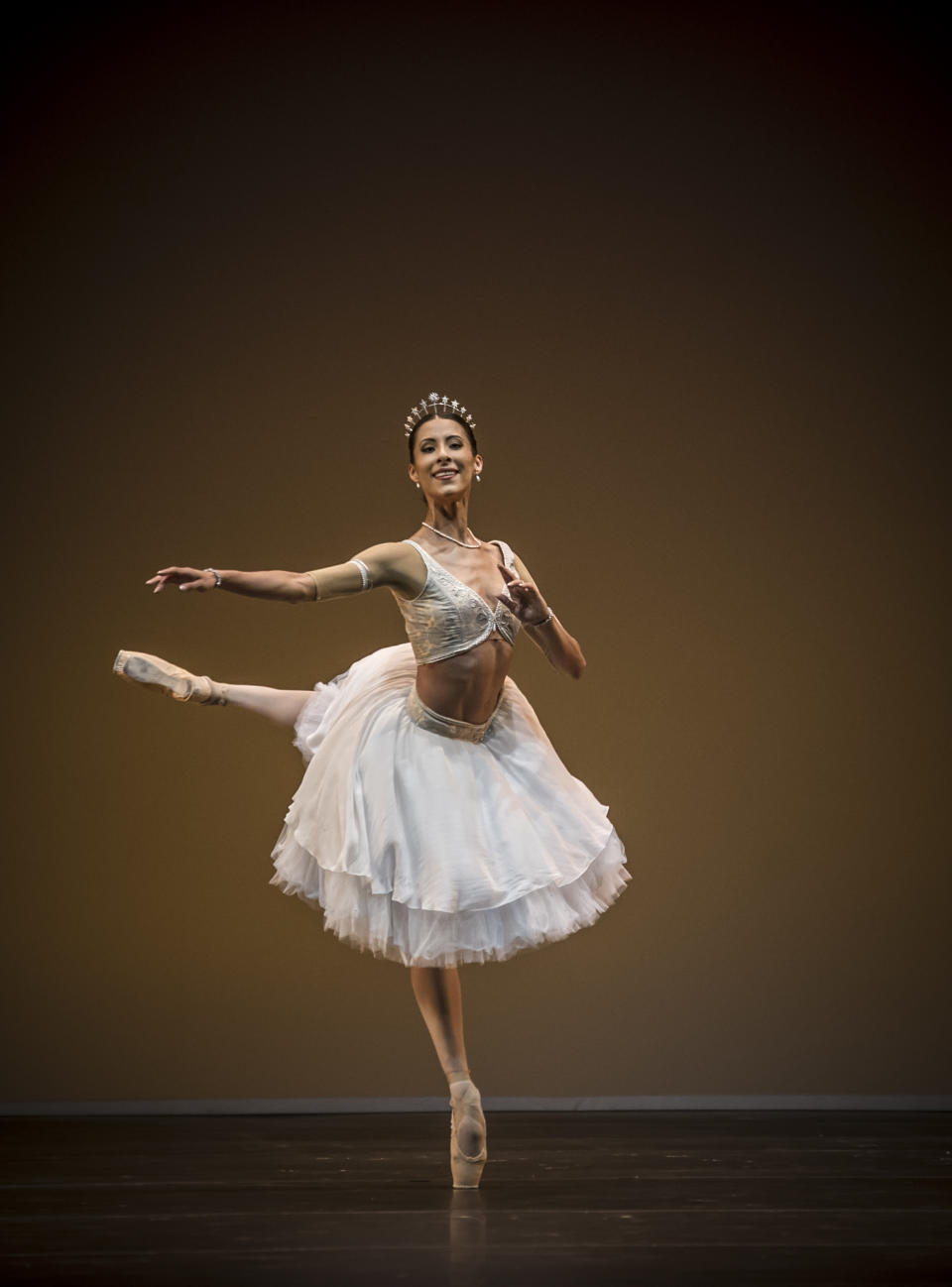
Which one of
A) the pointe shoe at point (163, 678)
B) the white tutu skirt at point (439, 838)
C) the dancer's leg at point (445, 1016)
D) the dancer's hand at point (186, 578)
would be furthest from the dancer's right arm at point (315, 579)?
the dancer's leg at point (445, 1016)

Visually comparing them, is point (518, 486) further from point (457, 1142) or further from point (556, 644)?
point (457, 1142)

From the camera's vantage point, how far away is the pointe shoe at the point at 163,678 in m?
3.10

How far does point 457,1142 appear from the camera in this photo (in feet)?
8.71

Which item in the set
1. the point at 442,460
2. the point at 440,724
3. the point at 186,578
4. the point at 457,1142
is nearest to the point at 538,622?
the point at 440,724

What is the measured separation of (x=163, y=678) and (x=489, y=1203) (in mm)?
1288

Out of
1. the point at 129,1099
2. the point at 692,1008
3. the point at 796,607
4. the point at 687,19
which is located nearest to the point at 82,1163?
the point at 129,1099

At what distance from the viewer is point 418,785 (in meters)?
2.83

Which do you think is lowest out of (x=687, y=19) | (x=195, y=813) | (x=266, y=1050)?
(x=266, y=1050)

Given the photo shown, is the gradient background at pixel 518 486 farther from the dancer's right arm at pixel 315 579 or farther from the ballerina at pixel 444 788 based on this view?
the dancer's right arm at pixel 315 579

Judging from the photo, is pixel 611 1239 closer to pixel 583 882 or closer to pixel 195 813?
pixel 583 882

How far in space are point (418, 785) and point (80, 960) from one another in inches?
62.9

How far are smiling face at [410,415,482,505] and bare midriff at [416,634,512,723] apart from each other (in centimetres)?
32

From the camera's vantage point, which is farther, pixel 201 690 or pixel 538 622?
pixel 201 690

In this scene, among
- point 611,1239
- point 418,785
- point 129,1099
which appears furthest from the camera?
point 129,1099
